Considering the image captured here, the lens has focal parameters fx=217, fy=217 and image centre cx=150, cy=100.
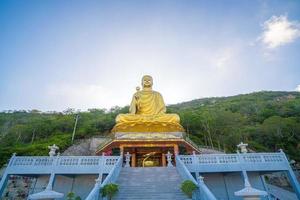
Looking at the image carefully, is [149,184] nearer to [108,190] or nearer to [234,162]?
[108,190]

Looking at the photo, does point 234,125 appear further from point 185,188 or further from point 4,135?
point 4,135

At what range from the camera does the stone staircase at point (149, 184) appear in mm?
8702

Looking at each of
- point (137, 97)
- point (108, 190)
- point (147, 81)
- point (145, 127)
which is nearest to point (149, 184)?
point (108, 190)

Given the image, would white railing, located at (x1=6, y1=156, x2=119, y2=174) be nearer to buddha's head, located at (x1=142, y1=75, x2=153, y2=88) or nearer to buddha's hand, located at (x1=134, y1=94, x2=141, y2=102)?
buddha's hand, located at (x1=134, y1=94, x2=141, y2=102)

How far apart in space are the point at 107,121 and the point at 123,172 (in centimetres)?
2257

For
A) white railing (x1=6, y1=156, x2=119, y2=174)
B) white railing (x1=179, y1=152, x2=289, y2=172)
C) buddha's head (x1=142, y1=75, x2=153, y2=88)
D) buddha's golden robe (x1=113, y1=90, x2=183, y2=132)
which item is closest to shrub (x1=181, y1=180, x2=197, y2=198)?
white railing (x1=179, y1=152, x2=289, y2=172)

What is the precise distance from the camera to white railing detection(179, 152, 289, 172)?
1238 cm

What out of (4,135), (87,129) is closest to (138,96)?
(87,129)

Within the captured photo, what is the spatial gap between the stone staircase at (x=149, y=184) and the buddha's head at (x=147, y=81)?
10134 mm

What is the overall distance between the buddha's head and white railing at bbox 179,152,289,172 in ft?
31.3

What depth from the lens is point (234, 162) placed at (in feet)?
41.2

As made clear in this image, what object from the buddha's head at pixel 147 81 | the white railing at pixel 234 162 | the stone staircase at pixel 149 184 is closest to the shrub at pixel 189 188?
the stone staircase at pixel 149 184

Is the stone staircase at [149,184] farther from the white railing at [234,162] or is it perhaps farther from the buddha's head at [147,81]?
the buddha's head at [147,81]

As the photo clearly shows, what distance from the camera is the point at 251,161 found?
12.6 metres
